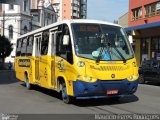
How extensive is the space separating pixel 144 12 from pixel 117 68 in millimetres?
34254

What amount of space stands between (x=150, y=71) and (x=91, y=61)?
13.4 metres

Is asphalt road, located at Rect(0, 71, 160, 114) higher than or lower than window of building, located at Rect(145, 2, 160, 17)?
lower

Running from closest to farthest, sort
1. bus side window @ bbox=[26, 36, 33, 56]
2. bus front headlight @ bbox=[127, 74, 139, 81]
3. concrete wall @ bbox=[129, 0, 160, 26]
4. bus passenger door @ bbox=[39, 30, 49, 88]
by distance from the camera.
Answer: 1. bus front headlight @ bbox=[127, 74, 139, 81]
2. bus passenger door @ bbox=[39, 30, 49, 88]
3. bus side window @ bbox=[26, 36, 33, 56]
4. concrete wall @ bbox=[129, 0, 160, 26]

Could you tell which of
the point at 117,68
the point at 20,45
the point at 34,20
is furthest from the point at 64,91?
the point at 34,20

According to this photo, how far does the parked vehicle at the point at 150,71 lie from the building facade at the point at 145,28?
543 inches

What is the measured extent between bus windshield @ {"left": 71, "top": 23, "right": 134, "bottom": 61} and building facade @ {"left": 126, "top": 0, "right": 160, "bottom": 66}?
1037 inches

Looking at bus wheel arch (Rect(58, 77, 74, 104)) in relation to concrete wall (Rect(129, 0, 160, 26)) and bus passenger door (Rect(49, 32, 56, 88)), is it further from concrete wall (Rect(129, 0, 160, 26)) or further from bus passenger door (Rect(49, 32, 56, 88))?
concrete wall (Rect(129, 0, 160, 26))

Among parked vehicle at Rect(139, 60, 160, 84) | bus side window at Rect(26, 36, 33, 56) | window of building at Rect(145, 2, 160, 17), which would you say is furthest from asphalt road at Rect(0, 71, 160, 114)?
window of building at Rect(145, 2, 160, 17)

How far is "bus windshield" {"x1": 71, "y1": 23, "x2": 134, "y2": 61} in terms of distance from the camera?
531 inches

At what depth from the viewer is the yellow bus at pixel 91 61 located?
13.1 metres

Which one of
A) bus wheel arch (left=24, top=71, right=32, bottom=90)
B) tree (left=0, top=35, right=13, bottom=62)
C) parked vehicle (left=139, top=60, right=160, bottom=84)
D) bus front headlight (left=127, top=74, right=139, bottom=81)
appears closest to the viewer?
bus front headlight (left=127, top=74, right=139, bottom=81)

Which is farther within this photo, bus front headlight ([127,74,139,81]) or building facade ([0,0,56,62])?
building facade ([0,0,56,62])

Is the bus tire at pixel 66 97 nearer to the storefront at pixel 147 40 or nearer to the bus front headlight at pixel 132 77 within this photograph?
the bus front headlight at pixel 132 77

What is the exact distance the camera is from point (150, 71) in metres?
26.0
